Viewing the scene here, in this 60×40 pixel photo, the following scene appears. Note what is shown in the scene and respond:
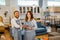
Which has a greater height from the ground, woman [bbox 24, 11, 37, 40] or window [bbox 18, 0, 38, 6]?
window [bbox 18, 0, 38, 6]

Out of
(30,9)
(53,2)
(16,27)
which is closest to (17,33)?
(16,27)

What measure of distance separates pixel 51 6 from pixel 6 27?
2.86 meters

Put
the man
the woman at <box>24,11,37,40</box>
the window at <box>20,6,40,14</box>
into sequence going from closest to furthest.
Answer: the woman at <box>24,11,37,40</box>
the man
the window at <box>20,6,40,14</box>

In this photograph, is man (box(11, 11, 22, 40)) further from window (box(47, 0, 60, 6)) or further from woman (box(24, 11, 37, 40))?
window (box(47, 0, 60, 6))

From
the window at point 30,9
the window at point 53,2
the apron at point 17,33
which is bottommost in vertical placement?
the apron at point 17,33

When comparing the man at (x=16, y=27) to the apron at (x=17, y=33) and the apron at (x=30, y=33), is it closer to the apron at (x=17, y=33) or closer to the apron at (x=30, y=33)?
the apron at (x=17, y=33)

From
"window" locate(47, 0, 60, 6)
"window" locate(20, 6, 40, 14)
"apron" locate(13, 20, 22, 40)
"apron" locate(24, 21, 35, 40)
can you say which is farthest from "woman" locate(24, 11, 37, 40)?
"window" locate(47, 0, 60, 6)

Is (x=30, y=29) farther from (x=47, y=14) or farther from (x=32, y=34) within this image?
(x=47, y=14)

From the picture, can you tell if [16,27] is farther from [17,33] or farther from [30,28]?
[30,28]

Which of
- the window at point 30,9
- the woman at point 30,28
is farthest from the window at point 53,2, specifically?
the woman at point 30,28

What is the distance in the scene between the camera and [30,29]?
15.3 ft

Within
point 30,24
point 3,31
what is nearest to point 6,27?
point 3,31

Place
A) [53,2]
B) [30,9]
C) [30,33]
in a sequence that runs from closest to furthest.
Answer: [30,33], [30,9], [53,2]

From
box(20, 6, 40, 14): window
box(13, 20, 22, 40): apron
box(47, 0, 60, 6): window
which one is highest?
box(47, 0, 60, 6): window
